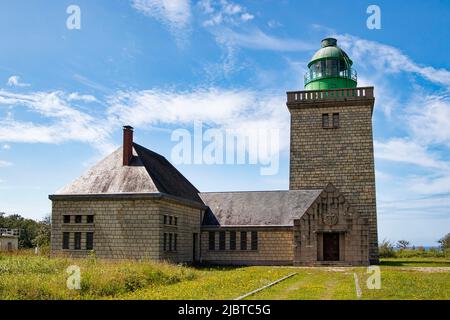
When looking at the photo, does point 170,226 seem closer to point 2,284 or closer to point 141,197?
point 141,197

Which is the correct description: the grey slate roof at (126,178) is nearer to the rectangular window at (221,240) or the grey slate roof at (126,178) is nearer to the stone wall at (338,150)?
the rectangular window at (221,240)

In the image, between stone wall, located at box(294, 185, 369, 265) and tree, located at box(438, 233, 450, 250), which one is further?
tree, located at box(438, 233, 450, 250)

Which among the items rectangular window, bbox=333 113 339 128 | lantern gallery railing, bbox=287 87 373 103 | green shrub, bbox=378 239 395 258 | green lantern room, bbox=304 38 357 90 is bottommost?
green shrub, bbox=378 239 395 258

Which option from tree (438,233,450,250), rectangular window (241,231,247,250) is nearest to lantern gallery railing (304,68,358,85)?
rectangular window (241,231,247,250)

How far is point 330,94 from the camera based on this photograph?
117ft

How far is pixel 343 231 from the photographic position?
29.9 metres

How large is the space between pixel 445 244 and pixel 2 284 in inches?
2006

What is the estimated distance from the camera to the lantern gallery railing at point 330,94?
35.3 metres

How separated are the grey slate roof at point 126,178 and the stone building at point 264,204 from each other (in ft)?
0.23

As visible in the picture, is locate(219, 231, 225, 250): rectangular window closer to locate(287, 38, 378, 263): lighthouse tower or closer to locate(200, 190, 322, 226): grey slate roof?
locate(200, 190, 322, 226): grey slate roof

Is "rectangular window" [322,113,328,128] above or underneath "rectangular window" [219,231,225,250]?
above

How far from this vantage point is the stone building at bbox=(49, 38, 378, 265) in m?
26.2

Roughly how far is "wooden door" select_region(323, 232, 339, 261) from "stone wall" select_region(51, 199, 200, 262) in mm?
8959

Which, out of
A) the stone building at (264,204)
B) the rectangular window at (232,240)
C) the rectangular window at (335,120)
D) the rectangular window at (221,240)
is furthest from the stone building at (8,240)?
the rectangular window at (335,120)
